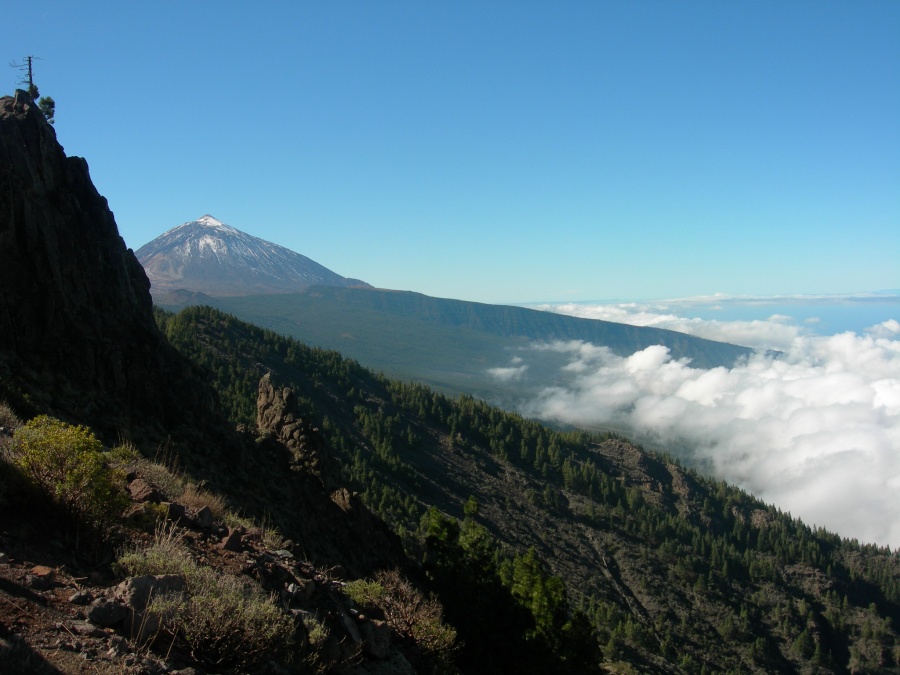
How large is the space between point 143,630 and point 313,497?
740 inches

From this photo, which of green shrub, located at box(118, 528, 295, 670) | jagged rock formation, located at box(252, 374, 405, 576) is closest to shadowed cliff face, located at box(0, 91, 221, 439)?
jagged rock formation, located at box(252, 374, 405, 576)

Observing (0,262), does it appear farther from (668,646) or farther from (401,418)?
(401,418)

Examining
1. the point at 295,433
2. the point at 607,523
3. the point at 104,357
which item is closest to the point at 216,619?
the point at 104,357

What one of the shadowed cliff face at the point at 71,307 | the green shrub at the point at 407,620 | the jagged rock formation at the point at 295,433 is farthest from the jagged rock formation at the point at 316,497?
the green shrub at the point at 407,620

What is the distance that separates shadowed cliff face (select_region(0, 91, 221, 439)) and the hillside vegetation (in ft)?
113

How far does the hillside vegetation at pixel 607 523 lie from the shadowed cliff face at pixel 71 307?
3440 centimetres

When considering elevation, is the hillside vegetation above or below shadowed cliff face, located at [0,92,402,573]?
below

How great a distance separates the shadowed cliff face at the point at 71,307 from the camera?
55.5ft

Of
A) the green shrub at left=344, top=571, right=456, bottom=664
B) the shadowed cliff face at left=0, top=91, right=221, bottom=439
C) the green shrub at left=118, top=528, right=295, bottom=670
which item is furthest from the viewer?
the shadowed cliff face at left=0, top=91, right=221, bottom=439

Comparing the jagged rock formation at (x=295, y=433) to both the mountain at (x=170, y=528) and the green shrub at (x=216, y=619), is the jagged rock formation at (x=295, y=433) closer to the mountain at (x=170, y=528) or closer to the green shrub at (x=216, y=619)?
the mountain at (x=170, y=528)

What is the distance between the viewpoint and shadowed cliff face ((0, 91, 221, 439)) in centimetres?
1692

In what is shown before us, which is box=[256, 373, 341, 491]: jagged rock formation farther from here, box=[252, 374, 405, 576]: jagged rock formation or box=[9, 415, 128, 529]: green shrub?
box=[9, 415, 128, 529]: green shrub

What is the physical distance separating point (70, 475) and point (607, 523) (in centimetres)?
12325

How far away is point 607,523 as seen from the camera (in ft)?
385
